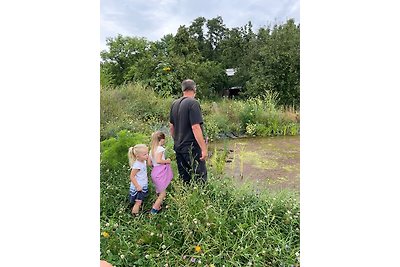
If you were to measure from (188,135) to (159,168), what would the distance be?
294 millimetres

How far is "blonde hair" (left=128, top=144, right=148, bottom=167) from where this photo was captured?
2410 millimetres

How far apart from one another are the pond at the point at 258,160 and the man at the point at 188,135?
118mm

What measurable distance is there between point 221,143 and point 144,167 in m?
0.57

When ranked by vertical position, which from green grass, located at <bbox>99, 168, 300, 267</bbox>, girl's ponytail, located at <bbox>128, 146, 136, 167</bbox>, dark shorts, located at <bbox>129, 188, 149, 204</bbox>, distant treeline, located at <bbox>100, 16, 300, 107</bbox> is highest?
distant treeline, located at <bbox>100, 16, 300, 107</bbox>

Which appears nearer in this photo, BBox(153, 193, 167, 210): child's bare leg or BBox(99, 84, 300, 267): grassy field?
BBox(99, 84, 300, 267): grassy field

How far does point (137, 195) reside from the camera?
248cm

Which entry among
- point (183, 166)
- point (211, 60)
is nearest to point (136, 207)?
point (183, 166)

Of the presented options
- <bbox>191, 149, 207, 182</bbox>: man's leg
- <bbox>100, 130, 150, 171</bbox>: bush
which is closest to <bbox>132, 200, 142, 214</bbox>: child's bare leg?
<bbox>100, 130, 150, 171</bbox>: bush

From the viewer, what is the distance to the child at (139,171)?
2.41 meters

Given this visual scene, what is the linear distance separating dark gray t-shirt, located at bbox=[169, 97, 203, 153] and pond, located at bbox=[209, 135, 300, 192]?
0.19 meters

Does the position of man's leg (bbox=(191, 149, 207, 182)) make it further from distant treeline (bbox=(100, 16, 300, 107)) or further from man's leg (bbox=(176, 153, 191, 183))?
distant treeline (bbox=(100, 16, 300, 107))
